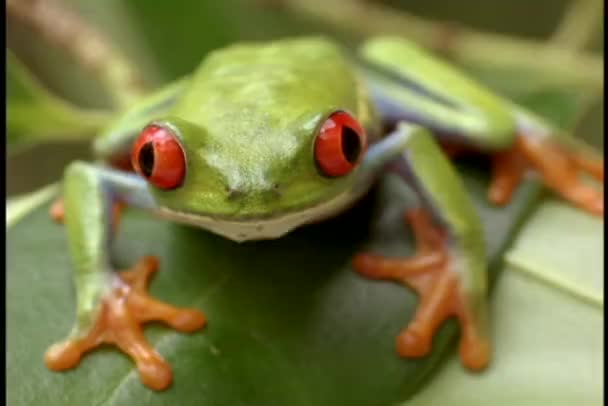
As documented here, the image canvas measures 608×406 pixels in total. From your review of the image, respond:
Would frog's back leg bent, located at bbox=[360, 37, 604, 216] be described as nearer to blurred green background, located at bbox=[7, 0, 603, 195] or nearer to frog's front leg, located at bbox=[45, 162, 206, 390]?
blurred green background, located at bbox=[7, 0, 603, 195]

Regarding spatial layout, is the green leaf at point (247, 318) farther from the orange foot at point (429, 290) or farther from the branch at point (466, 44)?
the branch at point (466, 44)

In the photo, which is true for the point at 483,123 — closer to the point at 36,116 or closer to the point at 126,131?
the point at 126,131

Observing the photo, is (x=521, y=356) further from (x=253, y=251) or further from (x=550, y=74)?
(x=550, y=74)

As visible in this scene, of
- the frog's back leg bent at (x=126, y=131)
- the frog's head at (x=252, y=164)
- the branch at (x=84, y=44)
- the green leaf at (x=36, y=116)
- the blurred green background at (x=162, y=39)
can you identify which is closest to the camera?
the frog's head at (x=252, y=164)

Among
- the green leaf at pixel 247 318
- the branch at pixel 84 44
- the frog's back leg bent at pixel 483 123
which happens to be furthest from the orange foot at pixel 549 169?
the branch at pixel 84 44

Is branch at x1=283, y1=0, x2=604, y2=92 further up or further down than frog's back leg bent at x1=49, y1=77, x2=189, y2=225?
further down

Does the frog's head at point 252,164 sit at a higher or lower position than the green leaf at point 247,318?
higher

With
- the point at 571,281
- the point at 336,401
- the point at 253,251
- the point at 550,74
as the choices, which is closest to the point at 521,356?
the point at 571,281

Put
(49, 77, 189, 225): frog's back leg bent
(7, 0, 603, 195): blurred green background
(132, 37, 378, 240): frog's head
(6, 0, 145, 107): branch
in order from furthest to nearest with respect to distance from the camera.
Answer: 1. (7, 0, 603, 195): blurred green background
2. (6, 0, 145, 107): branch
3. (49, 77, 189, 225): frog's back leg bent
4. (132, 37, 378, 240): frog's head

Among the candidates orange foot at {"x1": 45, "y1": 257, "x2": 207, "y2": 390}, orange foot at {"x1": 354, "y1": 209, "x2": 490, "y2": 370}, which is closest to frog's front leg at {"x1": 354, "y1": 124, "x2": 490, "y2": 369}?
orange foot at {"x1": 354, "y1": 209, "x2": 490, "y2": 370}
